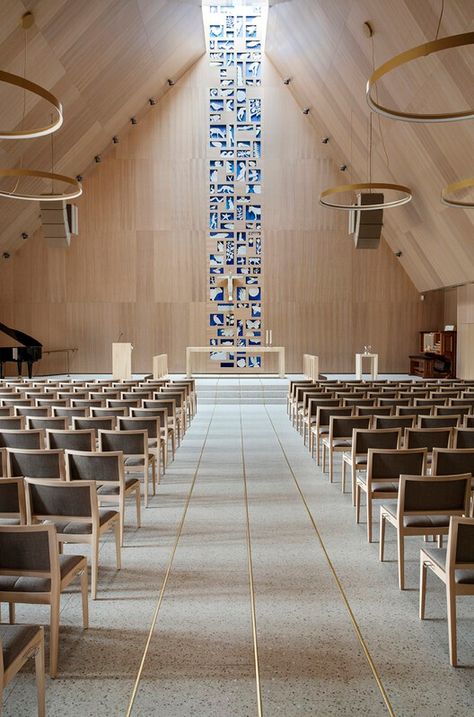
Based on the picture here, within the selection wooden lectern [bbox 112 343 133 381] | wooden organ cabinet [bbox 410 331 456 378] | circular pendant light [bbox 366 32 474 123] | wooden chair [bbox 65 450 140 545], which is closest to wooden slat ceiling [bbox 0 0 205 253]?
wooden lectern [bbox 112 343 133 381]

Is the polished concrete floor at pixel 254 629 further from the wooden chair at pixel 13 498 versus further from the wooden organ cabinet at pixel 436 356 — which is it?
the wooden organ cabinet at pixel 436 356

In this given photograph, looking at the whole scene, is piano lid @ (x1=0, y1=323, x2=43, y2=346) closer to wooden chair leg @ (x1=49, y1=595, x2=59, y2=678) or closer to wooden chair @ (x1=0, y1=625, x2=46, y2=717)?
wooden chair leg @ (x1=49, y1=595, x2=59, y2=678)

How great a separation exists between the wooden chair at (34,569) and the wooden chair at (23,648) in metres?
0.43

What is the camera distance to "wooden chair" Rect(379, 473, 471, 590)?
180 inches

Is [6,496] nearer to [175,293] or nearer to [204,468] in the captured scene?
[204,468]

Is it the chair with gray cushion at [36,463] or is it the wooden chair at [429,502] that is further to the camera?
the chair with gray cushion at [36,463]

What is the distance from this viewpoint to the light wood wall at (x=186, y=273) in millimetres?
21344

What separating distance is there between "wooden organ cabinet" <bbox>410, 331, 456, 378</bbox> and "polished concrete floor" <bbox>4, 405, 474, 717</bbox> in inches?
541

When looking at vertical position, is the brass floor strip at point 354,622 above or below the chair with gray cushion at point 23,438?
below

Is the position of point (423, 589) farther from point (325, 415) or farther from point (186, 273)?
point (186, 273)

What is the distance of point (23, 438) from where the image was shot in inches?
269

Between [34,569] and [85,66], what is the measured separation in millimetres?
14163

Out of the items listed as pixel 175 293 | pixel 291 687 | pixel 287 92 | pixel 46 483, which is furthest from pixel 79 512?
pixel 287 92

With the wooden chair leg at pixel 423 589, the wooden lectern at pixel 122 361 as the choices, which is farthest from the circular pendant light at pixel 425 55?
the wooden lectern at pixel 122 361
